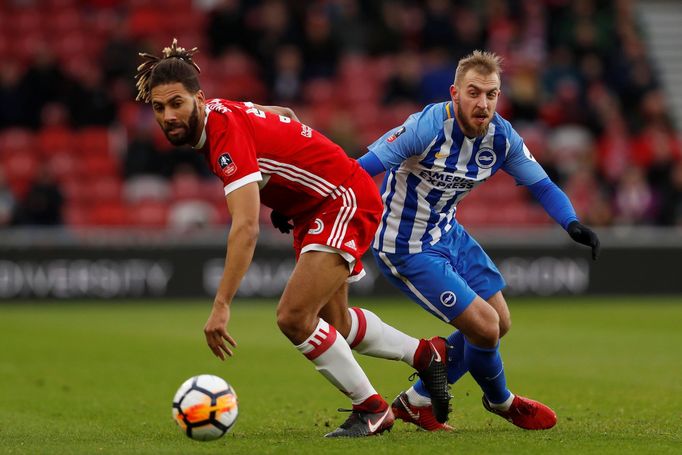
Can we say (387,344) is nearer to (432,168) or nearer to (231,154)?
(432,168)

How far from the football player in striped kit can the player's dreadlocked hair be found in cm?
132

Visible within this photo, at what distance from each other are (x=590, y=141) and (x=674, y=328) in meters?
6.89

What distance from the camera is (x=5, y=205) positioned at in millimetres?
17641

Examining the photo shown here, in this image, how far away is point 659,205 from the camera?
19484 millimetres

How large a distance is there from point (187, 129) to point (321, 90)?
1447 centimetres

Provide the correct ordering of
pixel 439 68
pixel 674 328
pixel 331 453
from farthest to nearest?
pixel 439 68 → pixel 674 328 → pixel 331 453

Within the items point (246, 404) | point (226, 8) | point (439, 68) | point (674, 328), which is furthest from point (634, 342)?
point (226, 8)

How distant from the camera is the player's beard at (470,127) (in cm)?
736

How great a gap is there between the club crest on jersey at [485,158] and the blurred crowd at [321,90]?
1110 centimetres

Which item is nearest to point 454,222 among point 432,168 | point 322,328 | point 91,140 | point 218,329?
point 432,168

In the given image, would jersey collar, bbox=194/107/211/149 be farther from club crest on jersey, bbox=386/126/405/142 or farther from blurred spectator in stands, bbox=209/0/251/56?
blurred spectator in stands, bbox=209/0/251/56

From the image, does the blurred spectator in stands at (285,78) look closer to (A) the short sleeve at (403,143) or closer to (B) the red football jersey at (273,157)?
(A) the short sleeve at (403,143)

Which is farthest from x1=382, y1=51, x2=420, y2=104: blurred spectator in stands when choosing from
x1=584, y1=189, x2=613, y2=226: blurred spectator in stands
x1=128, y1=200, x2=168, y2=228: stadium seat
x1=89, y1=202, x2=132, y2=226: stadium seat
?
x1=89, y1=202, x2=132, y2=226: stadium seat

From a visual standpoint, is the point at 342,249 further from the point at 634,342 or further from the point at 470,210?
the point at 470,210
